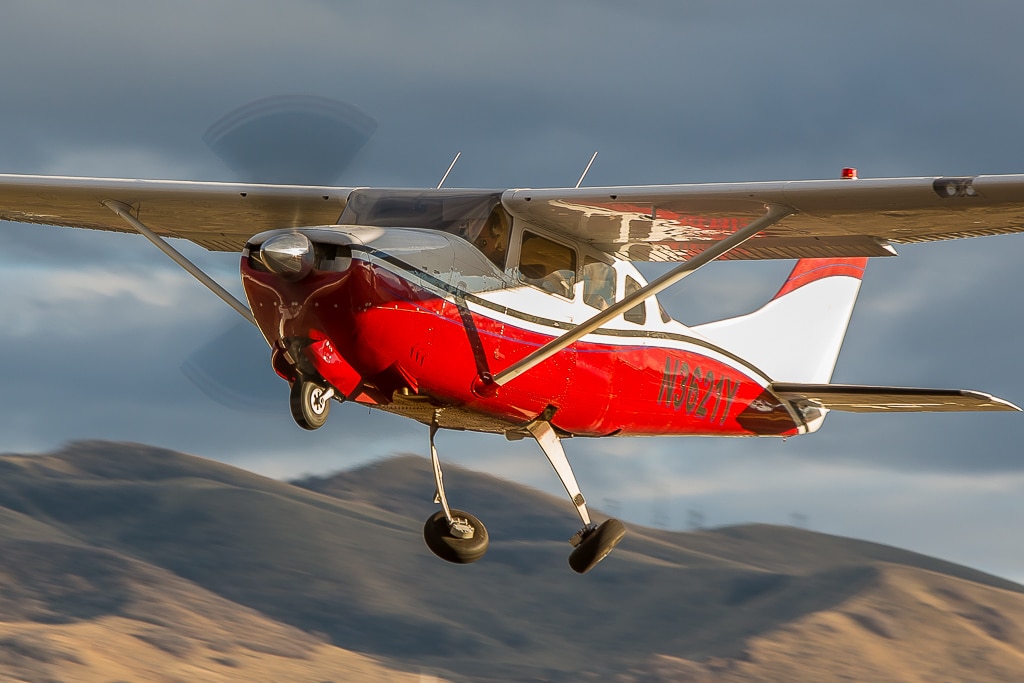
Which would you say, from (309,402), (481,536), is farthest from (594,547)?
(309,402)

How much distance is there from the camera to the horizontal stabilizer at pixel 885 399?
1386cm

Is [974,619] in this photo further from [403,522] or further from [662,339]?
[662,339]

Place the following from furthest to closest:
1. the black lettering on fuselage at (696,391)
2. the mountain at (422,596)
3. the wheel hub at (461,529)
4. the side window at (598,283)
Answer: the mountain at (422,596)
the black lettering on fuselage at (696,391)
the wheel hub at (461,529)
the side window at (598,283)

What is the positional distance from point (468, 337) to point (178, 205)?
190 inches

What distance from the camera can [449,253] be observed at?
36.9ft

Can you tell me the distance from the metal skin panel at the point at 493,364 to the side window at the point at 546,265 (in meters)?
0.53

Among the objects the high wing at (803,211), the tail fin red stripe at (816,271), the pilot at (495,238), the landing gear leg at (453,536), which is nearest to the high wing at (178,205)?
the pilot at (495,238)

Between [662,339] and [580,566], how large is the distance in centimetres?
254

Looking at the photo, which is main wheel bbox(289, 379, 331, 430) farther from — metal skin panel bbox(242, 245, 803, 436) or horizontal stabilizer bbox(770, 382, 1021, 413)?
horizontal stabilizer bbox(770, 382, 1021, 413)

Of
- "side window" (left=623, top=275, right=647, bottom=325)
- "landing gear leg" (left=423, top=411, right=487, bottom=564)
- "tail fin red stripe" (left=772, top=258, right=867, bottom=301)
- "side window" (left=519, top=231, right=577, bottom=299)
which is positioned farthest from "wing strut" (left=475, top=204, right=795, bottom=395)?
"tail fin red stripe" (left=772, top=258, right=867, bottom=301)

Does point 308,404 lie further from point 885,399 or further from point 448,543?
point 885,399

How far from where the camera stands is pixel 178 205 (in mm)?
14719

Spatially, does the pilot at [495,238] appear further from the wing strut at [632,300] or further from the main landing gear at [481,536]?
the main landing gear at [481,536]

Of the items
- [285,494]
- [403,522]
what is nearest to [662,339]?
[403,522]
